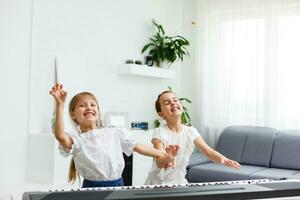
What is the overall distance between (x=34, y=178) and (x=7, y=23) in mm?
1342

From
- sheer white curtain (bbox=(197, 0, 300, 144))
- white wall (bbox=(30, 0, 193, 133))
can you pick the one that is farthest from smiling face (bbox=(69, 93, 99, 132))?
sheer white curtain (bbox=(197, 0, 300, 144))

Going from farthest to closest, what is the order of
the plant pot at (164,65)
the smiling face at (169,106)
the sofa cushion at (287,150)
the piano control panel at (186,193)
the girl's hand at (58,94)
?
the plant pot at (164,65) → the sofa cushion at (287,150) → the smiling face at (169,106) → the girl's hand at (58,94) → the piano control panel at (186,193)

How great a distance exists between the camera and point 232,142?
4691mm

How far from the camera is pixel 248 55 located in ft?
16.0

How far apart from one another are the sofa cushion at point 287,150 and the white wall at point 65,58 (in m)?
1.52

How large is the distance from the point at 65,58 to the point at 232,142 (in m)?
2.22

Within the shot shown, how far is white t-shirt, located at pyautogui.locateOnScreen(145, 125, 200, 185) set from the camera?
6.63ft

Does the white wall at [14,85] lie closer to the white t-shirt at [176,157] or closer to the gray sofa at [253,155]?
the white t-shirt at [176,157]

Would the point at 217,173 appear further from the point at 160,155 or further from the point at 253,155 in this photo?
the point at 160,155

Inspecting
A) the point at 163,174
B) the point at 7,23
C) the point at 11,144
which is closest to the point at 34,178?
the point at 11,144

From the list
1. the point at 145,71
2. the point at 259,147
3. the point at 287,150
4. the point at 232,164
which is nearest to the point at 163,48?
the point at 145,71

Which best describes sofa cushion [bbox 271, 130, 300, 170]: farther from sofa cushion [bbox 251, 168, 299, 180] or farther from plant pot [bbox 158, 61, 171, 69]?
plant pot [bbox 158, 61, 171, 69]

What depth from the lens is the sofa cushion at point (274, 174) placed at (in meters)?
3.82

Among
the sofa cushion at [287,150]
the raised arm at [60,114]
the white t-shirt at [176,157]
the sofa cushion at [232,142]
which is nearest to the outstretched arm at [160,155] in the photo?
the white t-shirt at [176,157]
